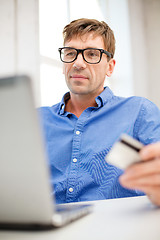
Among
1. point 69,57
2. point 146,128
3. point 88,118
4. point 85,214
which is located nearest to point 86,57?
point 69,57

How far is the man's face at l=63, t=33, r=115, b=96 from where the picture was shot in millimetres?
1184

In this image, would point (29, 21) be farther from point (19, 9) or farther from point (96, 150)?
point (96, 150)

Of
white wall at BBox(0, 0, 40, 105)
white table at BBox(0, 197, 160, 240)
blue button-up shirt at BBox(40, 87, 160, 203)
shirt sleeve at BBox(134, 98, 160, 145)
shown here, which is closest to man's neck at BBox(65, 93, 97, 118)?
blue button-up shirt at BBox(40, 87, 160, 203)

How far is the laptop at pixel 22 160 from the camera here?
299 mm

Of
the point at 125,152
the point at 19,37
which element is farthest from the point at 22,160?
the point at 19,37

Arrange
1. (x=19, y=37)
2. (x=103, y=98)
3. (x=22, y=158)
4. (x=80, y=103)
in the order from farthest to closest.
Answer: (x=19, y=37), (x=80, y=103), (x=103, y=98), (x=22, y=158)

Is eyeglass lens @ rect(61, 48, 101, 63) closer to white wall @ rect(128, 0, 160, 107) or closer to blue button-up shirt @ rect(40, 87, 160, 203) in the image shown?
blue button-up shirt @ rect(40, 87, 160, 203)

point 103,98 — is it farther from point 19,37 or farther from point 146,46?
point 146,46

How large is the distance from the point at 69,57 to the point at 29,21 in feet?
3.45

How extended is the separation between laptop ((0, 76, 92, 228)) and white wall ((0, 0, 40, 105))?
1.56m

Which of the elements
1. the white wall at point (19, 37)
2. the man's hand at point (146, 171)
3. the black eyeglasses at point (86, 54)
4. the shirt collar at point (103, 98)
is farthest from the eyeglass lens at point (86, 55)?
the man's hand at point (146, 171)

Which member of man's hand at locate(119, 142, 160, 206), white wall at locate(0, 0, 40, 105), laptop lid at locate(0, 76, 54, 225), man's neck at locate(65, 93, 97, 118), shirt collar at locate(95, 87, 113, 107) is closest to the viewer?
laptop lid at locate(0, 76, 54, 225)

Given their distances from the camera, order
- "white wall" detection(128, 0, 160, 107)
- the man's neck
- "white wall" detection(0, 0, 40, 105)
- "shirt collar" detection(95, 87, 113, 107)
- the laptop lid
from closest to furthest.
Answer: the laptop lid < "shirt collar" detection(95, 87, 113, 107) < the man's neck < "white wall" detection(0, 0, 40, 105) < "white wall" detection(128, 0, 160, 107)

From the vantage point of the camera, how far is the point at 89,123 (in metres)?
1.06
